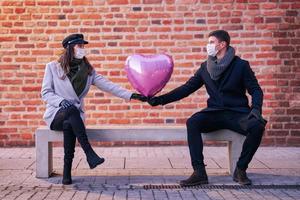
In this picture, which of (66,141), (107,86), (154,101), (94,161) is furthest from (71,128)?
(154,101)

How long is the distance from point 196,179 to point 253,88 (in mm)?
1050

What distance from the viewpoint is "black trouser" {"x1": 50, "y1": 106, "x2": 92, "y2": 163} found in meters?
5.75

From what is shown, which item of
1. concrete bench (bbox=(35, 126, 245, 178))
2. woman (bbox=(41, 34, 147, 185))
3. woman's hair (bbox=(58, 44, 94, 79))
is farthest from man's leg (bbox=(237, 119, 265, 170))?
woman's hair (bbox=(58, 44, 94, 79))

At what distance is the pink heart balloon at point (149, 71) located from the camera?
5883mm

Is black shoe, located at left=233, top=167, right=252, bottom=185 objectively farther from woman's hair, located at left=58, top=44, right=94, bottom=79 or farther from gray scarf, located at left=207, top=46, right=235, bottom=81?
woman's hair, located at left=58, top=44, right=94, bottom=79

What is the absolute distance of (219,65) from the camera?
19.7 feet

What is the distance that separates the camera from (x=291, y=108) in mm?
8266

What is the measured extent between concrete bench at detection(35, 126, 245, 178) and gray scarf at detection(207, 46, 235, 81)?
57 cm

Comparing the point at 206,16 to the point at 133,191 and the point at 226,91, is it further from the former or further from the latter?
the point at 133,191

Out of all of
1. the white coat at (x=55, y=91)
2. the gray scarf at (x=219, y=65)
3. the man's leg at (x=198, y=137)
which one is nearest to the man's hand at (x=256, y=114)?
the man's leg at (x=198, y=137)

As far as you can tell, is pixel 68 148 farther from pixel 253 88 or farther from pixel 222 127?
pixel 253 88

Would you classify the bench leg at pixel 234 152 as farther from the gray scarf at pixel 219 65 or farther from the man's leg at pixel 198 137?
the gray scarf at pixel 219 65

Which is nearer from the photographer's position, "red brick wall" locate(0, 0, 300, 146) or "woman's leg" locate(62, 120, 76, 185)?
"woman's leg" locate(62, 120, 76, 185)

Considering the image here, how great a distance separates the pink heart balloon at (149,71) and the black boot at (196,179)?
920 millimetres
